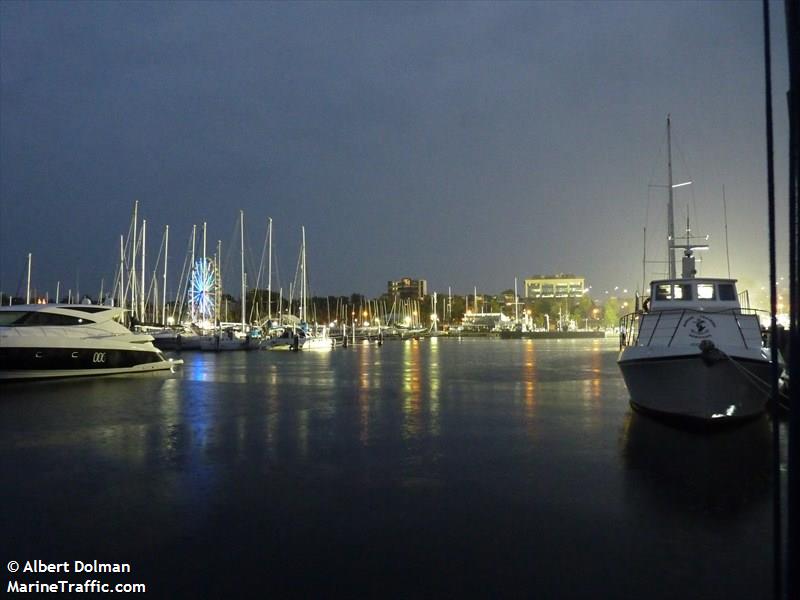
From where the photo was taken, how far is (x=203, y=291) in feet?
258

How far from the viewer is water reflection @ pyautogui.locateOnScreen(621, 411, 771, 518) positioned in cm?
858

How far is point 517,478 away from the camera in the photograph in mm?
9836

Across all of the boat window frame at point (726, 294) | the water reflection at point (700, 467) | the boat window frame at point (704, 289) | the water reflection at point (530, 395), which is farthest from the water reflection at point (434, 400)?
the boat window frame at point (726, 294)

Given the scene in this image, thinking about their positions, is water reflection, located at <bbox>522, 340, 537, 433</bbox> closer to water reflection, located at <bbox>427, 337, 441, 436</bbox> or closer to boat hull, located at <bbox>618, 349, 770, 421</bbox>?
water reflection, located at <bbox>427, 337, 441, 436</bbox>

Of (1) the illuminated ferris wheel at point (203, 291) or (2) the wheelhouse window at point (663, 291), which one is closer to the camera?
(2) the wheelhouse window at point (663, 291)

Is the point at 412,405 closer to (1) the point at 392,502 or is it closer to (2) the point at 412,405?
(2) the point at 412,405

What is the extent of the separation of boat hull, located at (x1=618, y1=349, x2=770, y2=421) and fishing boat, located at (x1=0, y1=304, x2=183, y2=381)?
2102 cm

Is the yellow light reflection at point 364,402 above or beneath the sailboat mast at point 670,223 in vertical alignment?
beneath

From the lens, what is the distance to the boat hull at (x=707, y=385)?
14055 mm

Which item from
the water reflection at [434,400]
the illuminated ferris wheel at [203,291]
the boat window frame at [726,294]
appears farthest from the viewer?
the illuminated ferris wheel at [203,291]

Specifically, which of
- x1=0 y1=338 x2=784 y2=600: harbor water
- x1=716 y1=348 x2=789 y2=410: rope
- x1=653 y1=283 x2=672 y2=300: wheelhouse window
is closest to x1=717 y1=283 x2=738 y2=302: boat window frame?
x1=653 y1=283 x2=672 y2=300: wheelhouse window

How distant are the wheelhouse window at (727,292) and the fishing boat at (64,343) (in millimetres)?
22689

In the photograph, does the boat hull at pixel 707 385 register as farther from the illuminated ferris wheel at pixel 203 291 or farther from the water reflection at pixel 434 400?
the illuminated ferris wheel at pixel 203 291

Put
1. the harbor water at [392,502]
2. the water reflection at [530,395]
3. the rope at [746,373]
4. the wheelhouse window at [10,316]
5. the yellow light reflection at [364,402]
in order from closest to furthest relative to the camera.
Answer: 1. the harbor water at [392,502]
2. the yellow light reflection at [364,402]
3. the rope at [746,373]
4. the water reflection at [530,395]
5. the wheelhouse window at [10,316]
